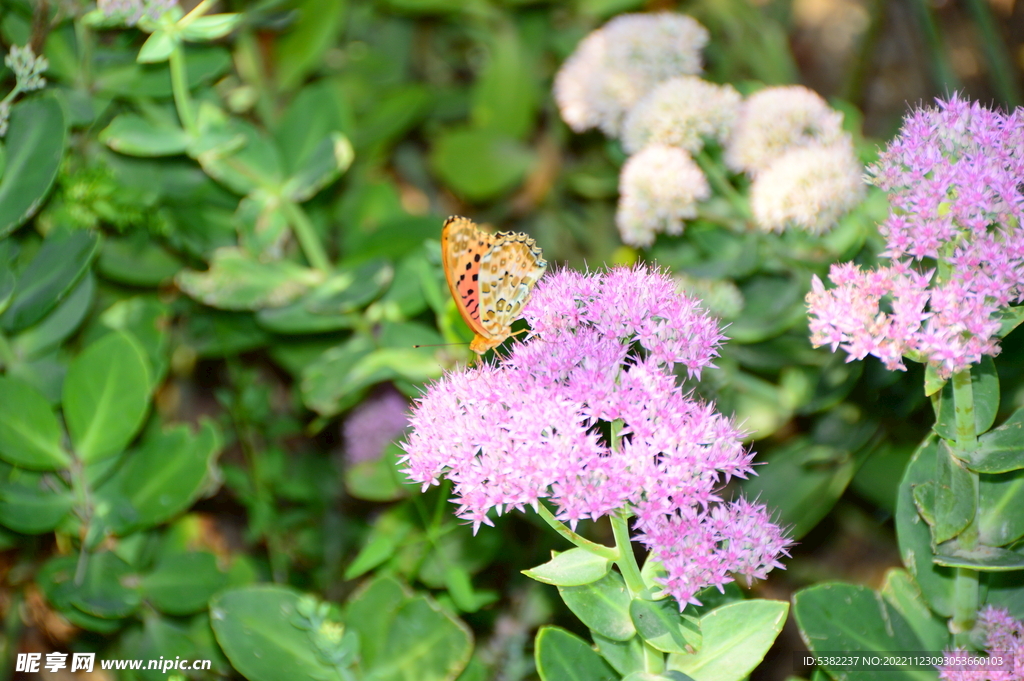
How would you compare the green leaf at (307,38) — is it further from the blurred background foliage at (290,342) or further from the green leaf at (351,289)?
the green leaf at (351,289)

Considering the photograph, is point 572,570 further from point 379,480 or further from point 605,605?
point 379,480

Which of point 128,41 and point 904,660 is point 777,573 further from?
point 128,41

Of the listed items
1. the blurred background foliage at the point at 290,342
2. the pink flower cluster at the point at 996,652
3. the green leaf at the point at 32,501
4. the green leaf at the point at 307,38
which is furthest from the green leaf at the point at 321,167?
the pink flower cluster at the point at 996,652

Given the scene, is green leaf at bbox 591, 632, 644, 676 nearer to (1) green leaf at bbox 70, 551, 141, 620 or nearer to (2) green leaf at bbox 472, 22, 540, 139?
(1) green leaf at bbox 70, 551, 141, 620

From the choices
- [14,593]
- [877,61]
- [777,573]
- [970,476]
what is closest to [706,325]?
[970,476]

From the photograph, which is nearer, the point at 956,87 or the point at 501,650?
the point at 501,650

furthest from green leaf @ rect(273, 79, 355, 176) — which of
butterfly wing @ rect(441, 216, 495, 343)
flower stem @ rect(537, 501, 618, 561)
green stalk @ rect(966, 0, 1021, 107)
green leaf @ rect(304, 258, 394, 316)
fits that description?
green stalk @ rect(966, 0, 1021, 107)

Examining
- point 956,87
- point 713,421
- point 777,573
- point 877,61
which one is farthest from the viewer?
point 877,61
